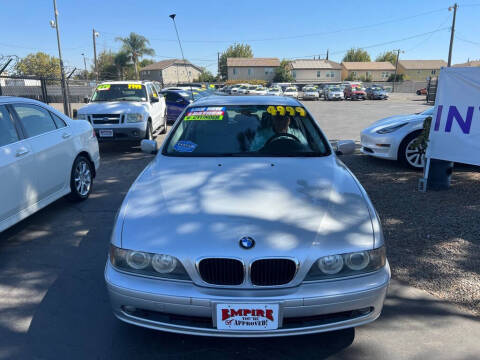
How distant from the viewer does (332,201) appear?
2730 millimetres

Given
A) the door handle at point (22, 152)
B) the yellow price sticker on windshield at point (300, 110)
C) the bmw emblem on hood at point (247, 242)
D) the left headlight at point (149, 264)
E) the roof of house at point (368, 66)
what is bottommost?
the left headlight at point (149, 264)

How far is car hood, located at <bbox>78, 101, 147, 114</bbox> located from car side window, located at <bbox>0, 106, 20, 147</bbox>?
5065mm

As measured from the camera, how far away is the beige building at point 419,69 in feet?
316

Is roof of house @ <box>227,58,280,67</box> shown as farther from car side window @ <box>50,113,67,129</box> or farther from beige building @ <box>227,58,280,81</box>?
car side window @ <box>50,113,67,129</box>

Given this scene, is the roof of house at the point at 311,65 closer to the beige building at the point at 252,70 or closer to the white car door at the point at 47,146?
the beige building at the point at 252,70

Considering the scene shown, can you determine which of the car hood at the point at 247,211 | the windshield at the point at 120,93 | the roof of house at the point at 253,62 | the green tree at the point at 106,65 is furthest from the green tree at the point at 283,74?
the car hood at the point at 247,211

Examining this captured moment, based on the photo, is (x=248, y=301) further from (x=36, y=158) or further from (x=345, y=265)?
(x=36, y=158)

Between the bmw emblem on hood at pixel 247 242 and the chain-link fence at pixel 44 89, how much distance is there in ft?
44.0

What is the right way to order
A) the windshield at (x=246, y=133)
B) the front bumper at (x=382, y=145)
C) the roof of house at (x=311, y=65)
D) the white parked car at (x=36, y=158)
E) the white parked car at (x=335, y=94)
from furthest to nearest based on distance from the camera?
the roof of house at (x=311, y=65)
the white parked car at (x=335, y=94)
the front bumper at (x=382, y=145)
the white parked car at (x=36, y=158)
the windshield at (x=246, y=133)

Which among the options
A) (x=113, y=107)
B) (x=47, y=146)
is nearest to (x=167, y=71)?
(x=113, y=107)

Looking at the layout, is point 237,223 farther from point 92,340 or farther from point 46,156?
point 46,156

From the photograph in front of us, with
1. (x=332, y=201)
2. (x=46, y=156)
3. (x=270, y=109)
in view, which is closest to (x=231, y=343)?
(x=332, y=201)

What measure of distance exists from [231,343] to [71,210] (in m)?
3.60

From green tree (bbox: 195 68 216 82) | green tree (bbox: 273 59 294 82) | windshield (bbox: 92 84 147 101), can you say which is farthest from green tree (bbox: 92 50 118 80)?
windshield (bbox: 92 84 147 101)
